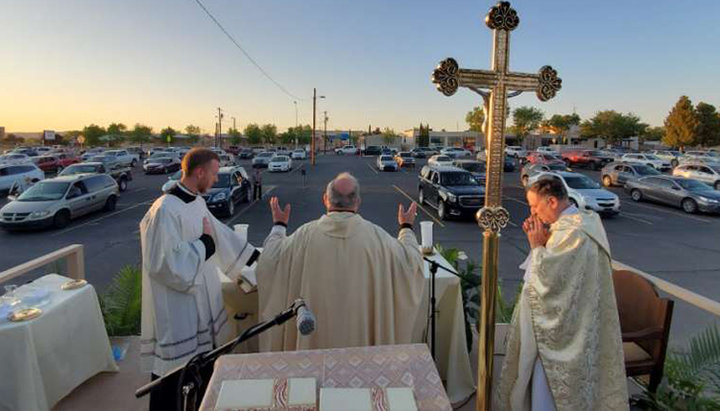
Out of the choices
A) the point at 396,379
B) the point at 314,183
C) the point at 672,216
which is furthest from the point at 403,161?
the point at 396,379

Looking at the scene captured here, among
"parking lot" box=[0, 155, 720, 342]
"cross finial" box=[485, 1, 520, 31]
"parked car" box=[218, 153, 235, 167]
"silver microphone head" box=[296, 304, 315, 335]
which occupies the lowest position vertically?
"parking lot" box=[0, 155, 720, 342]

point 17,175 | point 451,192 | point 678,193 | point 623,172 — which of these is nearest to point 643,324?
point 451,192

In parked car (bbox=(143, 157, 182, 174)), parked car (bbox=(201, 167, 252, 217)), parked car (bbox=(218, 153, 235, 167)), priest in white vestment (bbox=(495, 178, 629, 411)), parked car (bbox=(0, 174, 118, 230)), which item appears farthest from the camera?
parked car (bbox=(143, 157, 182, 174))

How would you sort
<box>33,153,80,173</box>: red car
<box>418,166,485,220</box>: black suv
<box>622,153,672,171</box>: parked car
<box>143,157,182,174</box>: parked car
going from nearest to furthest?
1. <box>418,166,485,220</box>: black suv
2. <box>33,153,80,173</box>: red car
3. <box>143,157,182,174</box>: parked car
4. <box>622,153,672,171</box>: parked car

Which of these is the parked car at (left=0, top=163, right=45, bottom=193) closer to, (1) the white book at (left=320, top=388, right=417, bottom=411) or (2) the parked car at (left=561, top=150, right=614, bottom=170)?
(1) the white book at (left=320, top=388, right=417, bottom=411)

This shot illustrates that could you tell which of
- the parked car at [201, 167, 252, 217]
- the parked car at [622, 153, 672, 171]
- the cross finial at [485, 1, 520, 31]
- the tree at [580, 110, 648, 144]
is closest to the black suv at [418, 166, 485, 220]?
the parked car at [201, 167, 252, 217]

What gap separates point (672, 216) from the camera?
1628cm

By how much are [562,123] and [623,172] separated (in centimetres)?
6745

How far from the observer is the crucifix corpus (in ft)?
8.55

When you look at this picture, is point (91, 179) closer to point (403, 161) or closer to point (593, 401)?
point (593, 401)

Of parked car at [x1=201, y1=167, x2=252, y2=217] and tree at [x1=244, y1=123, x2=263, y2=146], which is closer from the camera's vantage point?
parked car at [x1=201, y1=167, x2=252, y2=217]

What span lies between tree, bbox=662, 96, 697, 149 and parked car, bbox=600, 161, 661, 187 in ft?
128

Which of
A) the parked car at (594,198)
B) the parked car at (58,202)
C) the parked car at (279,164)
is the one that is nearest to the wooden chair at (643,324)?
the parked car at (594,198)

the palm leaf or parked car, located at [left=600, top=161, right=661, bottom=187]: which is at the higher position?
parked car, located at [left=600, top=161, right=661, bottom=187]
